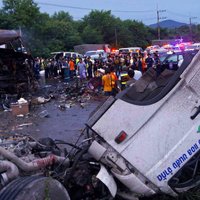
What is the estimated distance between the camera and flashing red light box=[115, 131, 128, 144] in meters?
4.28

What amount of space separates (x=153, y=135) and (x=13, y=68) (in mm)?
17318

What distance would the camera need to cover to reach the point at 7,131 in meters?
12.3

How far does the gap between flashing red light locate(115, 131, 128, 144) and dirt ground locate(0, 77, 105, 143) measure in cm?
534

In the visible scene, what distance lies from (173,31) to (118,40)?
28353 mm

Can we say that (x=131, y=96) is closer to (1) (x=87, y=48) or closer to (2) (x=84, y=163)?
(2) (x=84, y=163)

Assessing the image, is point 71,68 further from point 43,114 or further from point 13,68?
point 43,114

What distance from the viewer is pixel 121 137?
4285 millimetres

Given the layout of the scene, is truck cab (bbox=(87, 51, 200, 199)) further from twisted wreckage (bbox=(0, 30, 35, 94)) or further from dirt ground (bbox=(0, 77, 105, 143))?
twisted wreckage (bbox=(0, 30, 35, 94))

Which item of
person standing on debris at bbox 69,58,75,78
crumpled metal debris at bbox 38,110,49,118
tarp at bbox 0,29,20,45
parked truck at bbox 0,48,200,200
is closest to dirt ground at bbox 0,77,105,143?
crumpled metal debris at bbox 38,110,49,118

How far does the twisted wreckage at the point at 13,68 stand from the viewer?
2050 centimetres

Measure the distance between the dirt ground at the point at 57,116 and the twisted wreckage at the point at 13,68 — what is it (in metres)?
0.84

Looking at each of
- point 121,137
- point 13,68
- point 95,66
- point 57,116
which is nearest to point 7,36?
point 13,68

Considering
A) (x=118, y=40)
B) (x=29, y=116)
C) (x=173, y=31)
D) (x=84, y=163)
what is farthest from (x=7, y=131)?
(x=173, y=31)

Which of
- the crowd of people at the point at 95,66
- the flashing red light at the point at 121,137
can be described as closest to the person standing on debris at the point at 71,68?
the crowd of people at the point at 95,66
